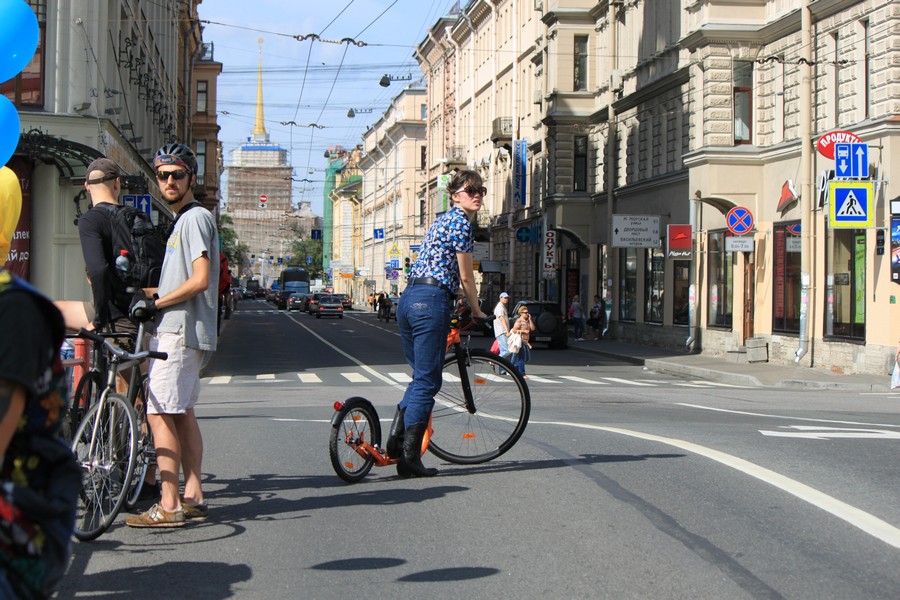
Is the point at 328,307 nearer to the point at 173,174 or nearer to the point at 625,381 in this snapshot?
the point at 625,381

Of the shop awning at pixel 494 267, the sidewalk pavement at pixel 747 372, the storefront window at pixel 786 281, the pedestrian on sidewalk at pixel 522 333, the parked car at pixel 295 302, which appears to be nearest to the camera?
the pedestrian on sidewalk at pixel 522 333

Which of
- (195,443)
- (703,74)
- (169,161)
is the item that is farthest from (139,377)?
(703,74)

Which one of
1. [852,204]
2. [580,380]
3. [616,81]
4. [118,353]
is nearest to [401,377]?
[580,380]

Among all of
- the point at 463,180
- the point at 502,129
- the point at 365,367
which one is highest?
the point at 502,129

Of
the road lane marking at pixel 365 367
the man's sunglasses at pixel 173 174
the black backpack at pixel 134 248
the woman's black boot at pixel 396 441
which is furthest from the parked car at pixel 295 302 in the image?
the man's sunglasses at pixel 173 174

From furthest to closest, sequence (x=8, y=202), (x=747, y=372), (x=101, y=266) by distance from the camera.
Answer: (x=747, y=372)
(x=8, y=202)
(x=101, y=266)

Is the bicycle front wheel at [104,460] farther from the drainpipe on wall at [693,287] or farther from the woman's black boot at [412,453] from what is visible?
the drainpipe on wall at [693,287]

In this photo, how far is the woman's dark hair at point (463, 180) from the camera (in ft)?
24.5

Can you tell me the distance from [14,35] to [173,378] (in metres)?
2.48

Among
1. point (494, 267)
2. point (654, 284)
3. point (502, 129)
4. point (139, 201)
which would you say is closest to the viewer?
point (139, 201)

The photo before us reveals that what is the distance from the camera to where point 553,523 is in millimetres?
6098

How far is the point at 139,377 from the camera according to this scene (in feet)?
19.4

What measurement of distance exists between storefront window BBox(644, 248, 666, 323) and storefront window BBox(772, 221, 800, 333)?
768cm

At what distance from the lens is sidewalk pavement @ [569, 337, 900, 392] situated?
70.0 feet
